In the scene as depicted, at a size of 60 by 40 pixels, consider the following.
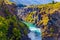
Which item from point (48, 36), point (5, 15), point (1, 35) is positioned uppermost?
point (48, 36)

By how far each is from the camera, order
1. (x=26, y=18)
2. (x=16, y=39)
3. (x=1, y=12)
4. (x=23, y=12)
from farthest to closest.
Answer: (x=23, y=12), (x=26, y=18), (x=1, y=12), (x=16, y=39)

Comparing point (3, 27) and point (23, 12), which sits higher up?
point (23, 12)

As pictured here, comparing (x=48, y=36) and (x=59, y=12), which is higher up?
(x=59, y=12)

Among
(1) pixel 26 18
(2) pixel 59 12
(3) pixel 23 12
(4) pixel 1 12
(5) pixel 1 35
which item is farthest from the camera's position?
(3) pixel 23 12

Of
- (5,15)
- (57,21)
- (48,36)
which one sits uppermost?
(57,21)

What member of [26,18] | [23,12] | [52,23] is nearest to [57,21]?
[52,23]

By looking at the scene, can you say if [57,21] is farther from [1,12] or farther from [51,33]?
[1,12]

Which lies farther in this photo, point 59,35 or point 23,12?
point 23,12

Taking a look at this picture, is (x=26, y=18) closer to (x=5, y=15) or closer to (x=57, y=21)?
(x=57, y=21)

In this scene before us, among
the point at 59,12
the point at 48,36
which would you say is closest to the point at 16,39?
the point at 48,36
